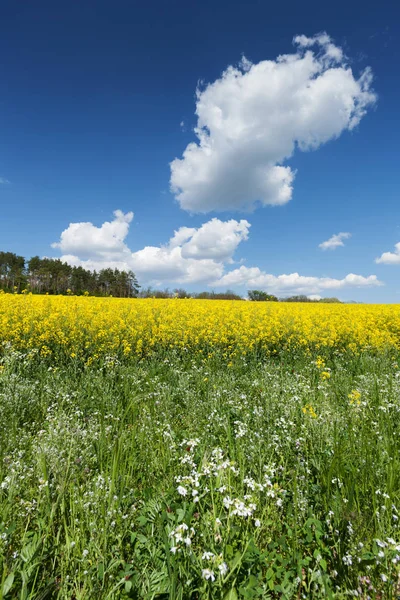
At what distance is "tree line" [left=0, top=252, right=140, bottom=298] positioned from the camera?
211 ft

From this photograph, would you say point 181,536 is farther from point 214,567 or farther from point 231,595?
point 231,595

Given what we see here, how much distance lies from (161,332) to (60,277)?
211 ft

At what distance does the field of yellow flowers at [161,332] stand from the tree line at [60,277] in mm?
53226

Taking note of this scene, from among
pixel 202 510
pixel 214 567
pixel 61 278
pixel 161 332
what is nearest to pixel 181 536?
pixel 214 567

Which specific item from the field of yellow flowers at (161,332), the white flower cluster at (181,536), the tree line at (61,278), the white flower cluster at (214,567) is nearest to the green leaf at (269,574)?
the white flower cluster at (214,567)

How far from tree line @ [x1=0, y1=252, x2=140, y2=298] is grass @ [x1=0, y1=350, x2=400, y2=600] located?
60882mm

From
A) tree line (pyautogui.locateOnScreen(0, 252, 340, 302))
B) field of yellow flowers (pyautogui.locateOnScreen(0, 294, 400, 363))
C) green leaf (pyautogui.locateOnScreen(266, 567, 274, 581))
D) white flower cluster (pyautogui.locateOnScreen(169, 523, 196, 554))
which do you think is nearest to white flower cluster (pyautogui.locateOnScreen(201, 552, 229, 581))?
white flower cluster (pyautogui.locateOnScreen(169, 523, 196, 554))

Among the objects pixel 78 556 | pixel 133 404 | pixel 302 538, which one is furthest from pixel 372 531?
pixel 133 404

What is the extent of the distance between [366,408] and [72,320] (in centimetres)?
831

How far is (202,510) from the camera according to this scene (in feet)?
6.70

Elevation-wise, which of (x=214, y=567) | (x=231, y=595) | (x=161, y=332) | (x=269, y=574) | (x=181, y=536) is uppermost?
(x=161, y=332)

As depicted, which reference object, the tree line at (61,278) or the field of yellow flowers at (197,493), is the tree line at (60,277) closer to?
the tree line at (61,278)

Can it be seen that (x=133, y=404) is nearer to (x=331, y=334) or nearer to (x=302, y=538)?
(x=302, y=538)

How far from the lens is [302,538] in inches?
95.9
